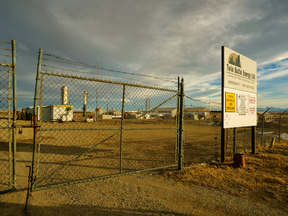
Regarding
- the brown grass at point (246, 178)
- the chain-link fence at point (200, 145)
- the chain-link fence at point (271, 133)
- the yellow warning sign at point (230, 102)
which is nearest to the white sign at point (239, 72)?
the yellow warning sign at point (230, 102)

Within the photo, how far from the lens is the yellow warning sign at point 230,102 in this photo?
668 cm

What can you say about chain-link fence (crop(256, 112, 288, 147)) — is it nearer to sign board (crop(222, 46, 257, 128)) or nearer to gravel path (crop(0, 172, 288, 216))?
sign board (crop(222, 46, 257, 128))

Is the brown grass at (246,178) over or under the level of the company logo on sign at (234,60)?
under

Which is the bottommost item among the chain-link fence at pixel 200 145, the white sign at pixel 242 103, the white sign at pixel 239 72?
the chain-link fence at pixel 200 145

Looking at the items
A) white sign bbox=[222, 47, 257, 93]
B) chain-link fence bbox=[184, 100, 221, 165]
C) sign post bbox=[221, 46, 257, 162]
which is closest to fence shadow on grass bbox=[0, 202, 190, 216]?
chain-link fence bbox=[184, 100, 221, 165]

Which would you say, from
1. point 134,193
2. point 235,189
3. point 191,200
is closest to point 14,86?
point 134,193

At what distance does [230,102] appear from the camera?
6.89m

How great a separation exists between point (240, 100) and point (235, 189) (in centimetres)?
440

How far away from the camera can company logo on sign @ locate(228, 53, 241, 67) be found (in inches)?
273

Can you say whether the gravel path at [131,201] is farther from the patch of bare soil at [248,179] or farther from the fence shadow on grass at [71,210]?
the patch of bare soil at [248,179]

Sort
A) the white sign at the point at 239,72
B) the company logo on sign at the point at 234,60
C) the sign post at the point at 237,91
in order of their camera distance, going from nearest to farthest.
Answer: the sign post at the point at 237,91 → the white sign at the point at 239,72 → the company logo on sign at the point at 234,60

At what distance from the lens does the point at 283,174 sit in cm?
544

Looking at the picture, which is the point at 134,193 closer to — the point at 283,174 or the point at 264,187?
the point at 264,187

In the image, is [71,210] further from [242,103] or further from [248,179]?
[242,103]
